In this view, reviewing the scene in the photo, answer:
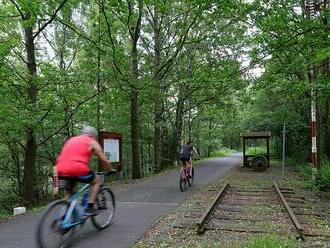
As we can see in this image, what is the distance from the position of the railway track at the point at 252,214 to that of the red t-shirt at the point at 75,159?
271 centimetres

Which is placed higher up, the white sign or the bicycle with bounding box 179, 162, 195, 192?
the white sign

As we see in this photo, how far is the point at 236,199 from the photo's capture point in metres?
12.5

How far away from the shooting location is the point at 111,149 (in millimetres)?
17016

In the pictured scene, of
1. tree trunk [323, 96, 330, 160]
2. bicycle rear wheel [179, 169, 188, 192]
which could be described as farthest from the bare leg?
tree trunk [323, 96, 330, 160]

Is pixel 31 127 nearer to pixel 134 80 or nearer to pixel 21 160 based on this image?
pixel 134 80

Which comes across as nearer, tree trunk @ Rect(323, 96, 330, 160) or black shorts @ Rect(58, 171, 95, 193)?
black shorts @ Rect(58, 171, 95, 193)

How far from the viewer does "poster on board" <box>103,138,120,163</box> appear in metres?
16.5

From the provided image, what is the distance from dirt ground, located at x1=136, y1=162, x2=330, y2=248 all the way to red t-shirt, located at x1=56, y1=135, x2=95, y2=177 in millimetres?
1717

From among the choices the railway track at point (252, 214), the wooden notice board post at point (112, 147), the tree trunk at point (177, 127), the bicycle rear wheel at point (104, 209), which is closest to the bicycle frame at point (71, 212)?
the bicycle rear wheel at point (104, 209)

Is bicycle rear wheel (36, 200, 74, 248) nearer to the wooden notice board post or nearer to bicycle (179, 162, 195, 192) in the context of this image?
bicycle (179, 162, 195, 192)

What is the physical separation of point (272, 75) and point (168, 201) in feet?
21.0

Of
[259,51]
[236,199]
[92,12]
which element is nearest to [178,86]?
[92,12]

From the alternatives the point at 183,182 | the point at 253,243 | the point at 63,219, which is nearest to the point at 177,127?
the point at 183,182

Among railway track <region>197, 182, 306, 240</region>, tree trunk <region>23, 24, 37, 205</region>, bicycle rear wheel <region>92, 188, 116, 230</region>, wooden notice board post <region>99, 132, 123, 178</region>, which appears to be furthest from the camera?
tree trunk <region>23, 24, 37, 205</region>
